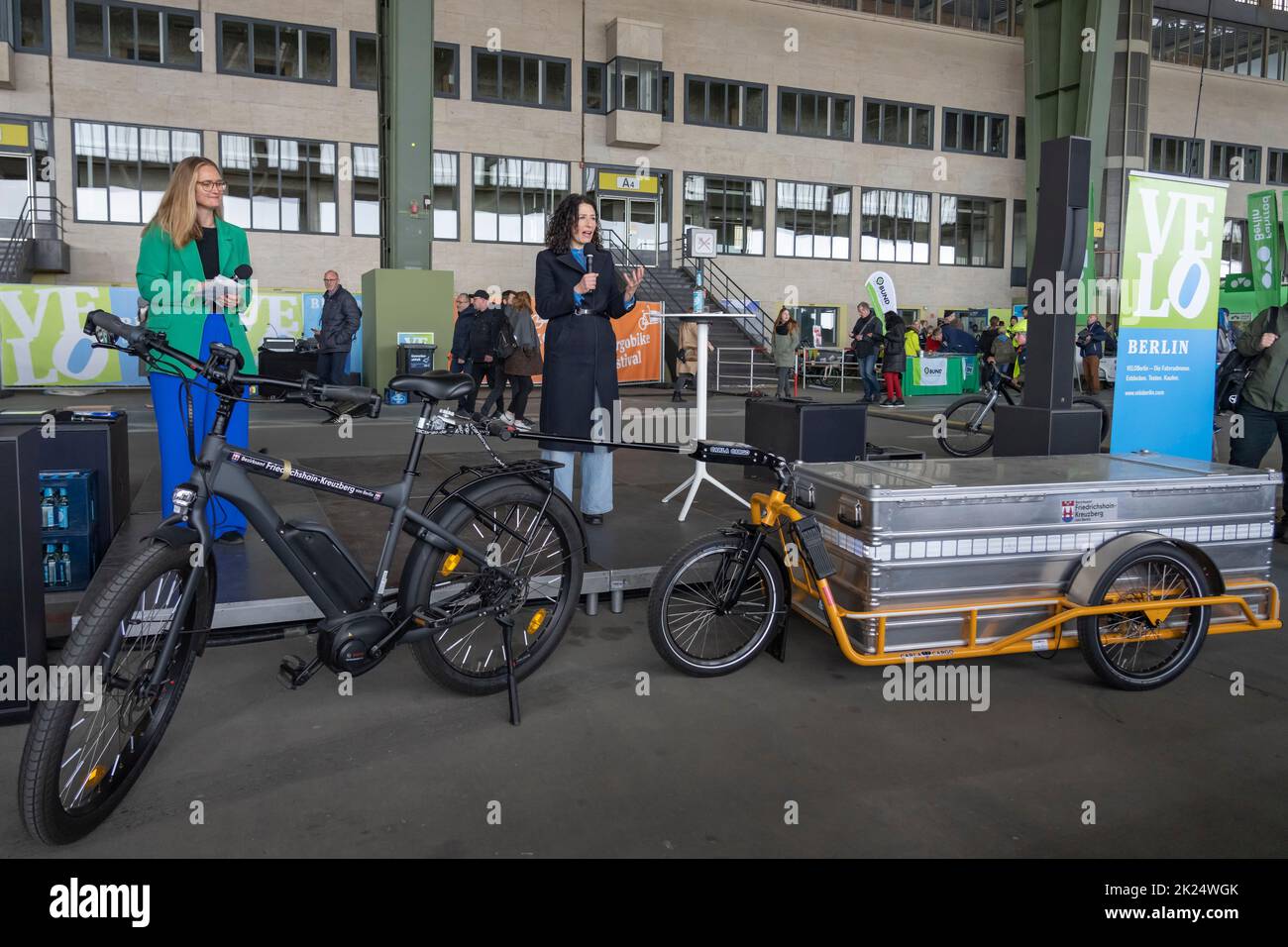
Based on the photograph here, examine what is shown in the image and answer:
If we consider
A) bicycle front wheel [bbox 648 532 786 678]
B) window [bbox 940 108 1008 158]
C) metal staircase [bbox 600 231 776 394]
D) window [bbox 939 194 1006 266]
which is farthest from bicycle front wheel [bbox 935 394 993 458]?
window [bbox 940 108 1008 158]

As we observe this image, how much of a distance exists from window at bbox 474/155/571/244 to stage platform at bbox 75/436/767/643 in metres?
19.5

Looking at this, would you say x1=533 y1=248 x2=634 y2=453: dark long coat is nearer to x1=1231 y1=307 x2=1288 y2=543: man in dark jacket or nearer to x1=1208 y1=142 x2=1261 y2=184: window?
x1=1231 y1=307 x2=1288 y2=543: man in dark jacket

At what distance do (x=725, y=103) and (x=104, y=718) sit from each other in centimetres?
2966

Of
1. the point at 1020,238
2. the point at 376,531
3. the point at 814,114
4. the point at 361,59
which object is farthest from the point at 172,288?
the point at 1020,238

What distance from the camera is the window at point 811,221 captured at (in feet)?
101

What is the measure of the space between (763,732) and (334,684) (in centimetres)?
177

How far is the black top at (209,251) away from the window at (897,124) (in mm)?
29925

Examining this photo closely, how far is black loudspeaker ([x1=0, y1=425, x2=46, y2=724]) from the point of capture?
342 centimetres

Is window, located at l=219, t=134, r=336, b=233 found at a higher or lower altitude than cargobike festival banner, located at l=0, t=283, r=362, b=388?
higher

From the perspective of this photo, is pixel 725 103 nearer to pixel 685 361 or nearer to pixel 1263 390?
pixel 685 361

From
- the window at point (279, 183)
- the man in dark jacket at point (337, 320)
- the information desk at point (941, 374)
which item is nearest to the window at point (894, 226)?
the information desk at point (941, 374)

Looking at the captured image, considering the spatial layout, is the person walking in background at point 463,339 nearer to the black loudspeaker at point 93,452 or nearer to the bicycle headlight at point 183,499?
the black loudspeaker at point 93,452

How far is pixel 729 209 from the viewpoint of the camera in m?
30.0

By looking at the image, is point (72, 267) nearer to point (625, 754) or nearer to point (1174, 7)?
point (625, 754)
